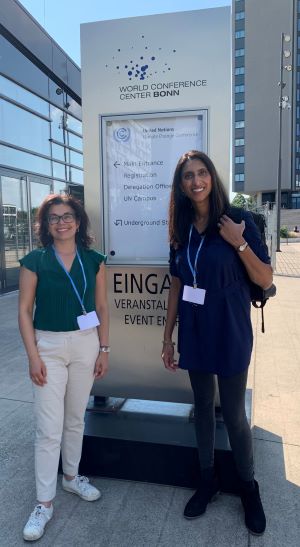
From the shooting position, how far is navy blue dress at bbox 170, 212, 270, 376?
2.12 meters

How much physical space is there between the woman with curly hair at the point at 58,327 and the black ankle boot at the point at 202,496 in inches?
29.6

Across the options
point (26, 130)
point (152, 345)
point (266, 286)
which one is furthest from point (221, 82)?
point (26, 130)

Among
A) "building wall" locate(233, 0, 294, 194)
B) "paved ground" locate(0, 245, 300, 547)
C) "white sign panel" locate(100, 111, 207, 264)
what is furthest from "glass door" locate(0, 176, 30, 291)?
"building wall" locate(233, 0, 294, 194)

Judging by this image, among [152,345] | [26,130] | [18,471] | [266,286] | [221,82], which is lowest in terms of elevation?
[18,471]

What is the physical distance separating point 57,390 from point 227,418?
901 millimetres

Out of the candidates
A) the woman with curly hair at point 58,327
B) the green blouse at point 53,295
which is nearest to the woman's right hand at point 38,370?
the woman with curly hair at point 58,327

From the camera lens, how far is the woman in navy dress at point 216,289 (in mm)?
2113

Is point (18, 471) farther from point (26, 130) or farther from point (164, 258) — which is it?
point (26, 130)

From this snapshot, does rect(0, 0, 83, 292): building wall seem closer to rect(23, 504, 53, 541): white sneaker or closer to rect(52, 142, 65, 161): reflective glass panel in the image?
rect(52, 142, 65, 161): reflective glass panel

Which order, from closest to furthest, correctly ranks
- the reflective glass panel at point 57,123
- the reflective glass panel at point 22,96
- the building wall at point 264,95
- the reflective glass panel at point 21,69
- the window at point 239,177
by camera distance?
the reflective glass panel at point 21,69 → the reflective glass panel at point 22,96 → the reflective glass panel at point 57,123 → the building wall at point 264,95 → the window at point 239,177

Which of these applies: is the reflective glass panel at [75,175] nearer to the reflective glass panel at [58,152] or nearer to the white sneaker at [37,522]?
the reflective glass panel at [58,152]

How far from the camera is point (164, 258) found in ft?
9.53

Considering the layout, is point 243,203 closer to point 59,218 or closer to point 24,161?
point 24,161

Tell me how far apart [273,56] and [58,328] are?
204 feet
